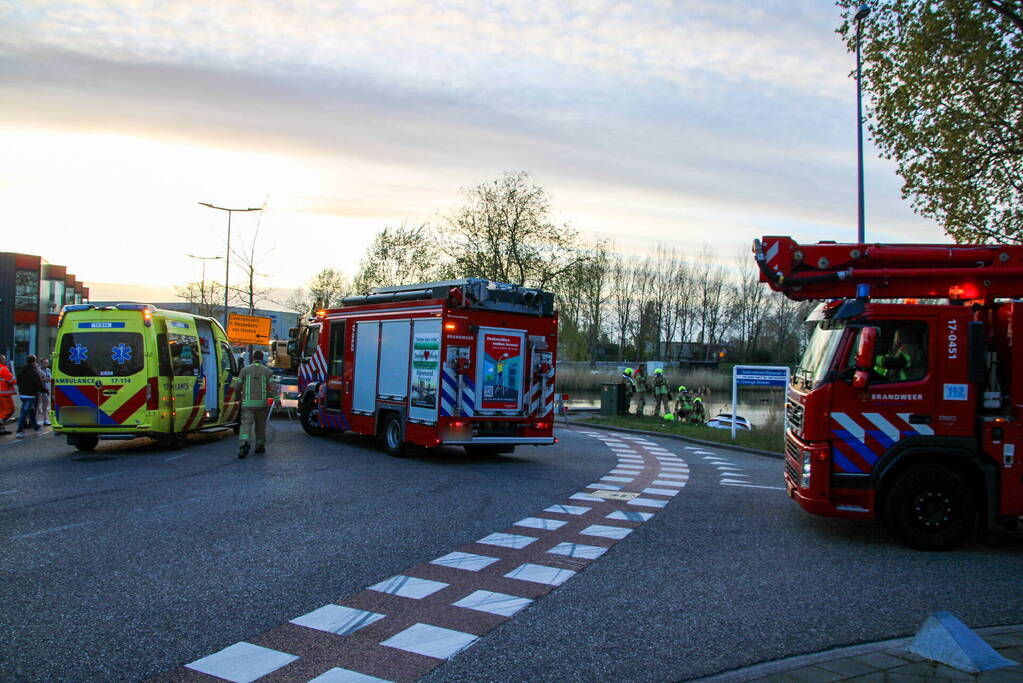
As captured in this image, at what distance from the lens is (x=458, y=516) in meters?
8.88

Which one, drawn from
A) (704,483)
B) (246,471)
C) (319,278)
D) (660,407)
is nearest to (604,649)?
(704,483)

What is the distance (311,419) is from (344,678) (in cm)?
1397

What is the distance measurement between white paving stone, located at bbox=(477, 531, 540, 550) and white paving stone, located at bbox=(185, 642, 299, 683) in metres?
3.15

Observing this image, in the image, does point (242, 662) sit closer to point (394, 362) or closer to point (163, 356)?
point (394, 362)

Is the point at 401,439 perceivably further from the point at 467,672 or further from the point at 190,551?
the point at 467,672

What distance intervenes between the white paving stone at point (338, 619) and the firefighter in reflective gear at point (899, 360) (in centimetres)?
522

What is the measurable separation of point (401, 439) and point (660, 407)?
1689cm

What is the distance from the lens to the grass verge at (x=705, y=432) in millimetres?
18531

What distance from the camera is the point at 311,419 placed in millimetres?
17844

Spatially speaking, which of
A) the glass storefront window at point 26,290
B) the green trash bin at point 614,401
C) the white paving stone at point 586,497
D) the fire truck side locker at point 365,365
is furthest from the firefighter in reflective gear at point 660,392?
the glass storefront window at point 26,290

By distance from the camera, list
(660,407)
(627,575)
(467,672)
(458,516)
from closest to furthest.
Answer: (467,672)
(627,575)
(458,516)
(660,407)

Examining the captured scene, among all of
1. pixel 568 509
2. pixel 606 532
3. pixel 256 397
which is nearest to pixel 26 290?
A: pixel 256 397

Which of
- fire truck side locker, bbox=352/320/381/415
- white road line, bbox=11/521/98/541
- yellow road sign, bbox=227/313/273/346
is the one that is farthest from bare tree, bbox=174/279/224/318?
white road line, bbox=11/521/98/541

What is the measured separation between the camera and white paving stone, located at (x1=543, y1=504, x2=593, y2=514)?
9414 millimetres
